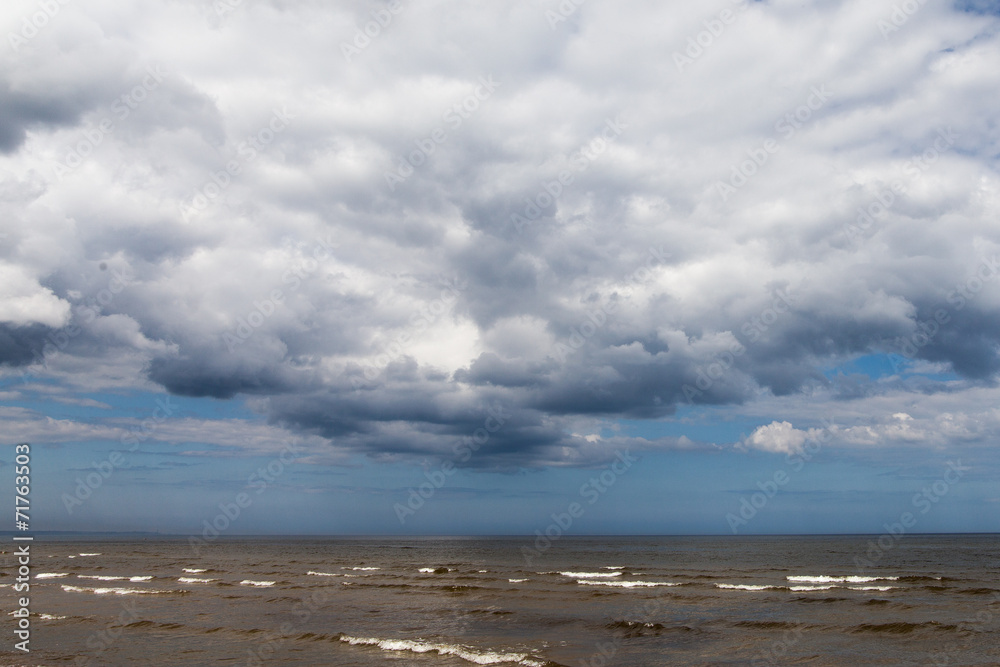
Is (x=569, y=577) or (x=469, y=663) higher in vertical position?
(x=469, y=663)

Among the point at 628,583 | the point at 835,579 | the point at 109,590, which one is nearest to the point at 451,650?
the point at 628,583

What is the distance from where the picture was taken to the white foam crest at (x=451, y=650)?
79.8 ft

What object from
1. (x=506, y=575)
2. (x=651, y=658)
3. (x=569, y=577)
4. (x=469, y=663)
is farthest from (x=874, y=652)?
(x=506, y=575)

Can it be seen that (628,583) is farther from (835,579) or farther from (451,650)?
(451,650)

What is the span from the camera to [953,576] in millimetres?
59438

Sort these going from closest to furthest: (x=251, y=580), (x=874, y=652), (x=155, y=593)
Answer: (x=874, y=652), (x=155, y=593), (x=251, y=580)

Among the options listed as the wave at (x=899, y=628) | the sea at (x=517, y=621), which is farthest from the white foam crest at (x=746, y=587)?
the wave at (x=899, y=628)

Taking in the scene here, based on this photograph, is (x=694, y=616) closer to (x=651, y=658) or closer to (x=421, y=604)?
(x=651, y=658)

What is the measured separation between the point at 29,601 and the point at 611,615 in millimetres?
37088

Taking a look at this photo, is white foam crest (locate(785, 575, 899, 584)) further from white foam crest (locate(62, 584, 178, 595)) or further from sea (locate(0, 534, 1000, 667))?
white foam crest (locate(62, 584, 178, 595))

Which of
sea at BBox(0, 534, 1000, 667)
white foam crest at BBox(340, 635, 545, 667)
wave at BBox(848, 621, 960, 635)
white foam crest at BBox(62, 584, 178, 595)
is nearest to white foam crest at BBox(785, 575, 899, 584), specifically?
sea at BBox(0, 534, 1000, 667)

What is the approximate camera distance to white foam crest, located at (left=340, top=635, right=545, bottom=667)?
2431cm

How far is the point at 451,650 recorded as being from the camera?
26469mm

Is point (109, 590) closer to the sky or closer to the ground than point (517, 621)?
closer to the ground
